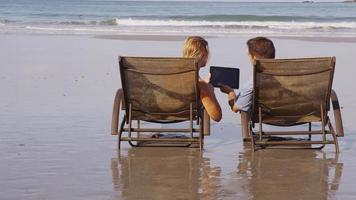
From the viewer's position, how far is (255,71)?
646cm

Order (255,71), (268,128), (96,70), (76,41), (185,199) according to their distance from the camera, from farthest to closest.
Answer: (76,41), (96,70), (268,128), (255,71), (185,199)

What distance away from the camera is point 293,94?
262 inches

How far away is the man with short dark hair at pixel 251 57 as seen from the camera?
6.79 meters

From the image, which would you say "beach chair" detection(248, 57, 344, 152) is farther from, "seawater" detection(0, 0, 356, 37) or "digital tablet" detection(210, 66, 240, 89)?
"seawater" detection(0, 0, 356, 37)

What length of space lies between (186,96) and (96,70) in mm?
6794

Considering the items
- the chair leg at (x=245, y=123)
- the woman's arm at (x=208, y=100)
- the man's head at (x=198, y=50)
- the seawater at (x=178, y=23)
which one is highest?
the man's head at (x=198, y=50)

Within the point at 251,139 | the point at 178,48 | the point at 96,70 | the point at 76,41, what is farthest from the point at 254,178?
the point at 76,41

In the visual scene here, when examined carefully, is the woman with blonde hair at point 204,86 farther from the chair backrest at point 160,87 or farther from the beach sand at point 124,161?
the beach sand at point 124,161

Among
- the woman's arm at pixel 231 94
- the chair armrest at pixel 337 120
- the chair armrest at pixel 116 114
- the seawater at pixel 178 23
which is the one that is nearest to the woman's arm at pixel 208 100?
the woman's arm at pixel 231 94

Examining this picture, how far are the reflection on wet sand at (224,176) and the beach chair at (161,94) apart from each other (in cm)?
25

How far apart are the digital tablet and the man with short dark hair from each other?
5cm

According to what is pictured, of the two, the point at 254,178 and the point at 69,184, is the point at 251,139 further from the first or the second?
the point at 69,184

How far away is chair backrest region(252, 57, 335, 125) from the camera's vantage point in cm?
652

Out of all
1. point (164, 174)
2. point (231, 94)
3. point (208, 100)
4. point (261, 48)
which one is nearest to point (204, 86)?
point (208, 100)
